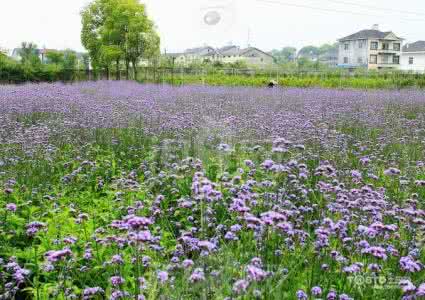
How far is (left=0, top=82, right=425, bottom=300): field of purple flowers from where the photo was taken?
9.04ft

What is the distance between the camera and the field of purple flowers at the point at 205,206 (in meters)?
2.76

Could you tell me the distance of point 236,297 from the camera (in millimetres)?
2479

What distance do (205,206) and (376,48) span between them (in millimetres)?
84108

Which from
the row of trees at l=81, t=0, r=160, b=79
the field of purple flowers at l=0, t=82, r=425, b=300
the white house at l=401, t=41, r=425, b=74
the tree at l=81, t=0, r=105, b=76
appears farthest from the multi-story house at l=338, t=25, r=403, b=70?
the field of purple flowers at l=0, t=82, r=425, b=300

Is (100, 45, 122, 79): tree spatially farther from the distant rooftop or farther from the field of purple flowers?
the distant rooftop

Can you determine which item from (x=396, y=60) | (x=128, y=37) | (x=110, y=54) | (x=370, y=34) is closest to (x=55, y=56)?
(x=110, y=54)

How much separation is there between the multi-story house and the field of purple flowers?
7484 centimetres

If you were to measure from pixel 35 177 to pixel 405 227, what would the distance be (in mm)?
3713

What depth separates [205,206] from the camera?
3.80 m

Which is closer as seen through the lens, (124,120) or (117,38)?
(124,120)

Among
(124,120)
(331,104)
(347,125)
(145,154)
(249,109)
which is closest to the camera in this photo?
(145,154)

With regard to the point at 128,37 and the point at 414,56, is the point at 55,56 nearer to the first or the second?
the point at 128,37

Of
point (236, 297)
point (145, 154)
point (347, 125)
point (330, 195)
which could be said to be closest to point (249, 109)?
point (347, 125)

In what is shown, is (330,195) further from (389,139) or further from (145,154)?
(389,139)
